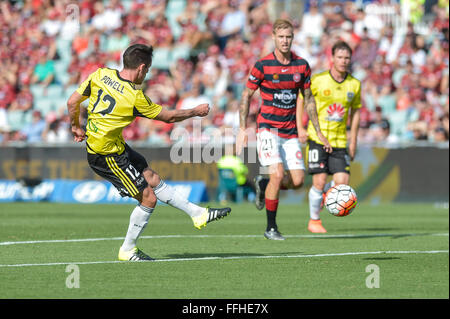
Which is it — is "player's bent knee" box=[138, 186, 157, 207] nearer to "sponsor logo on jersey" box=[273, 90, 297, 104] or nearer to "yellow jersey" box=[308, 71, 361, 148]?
"sponsor logo on jersey" box=[273, 90, 297, 104]

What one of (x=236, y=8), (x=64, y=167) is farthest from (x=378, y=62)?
(x=64, y=167)

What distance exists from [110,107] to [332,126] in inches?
206

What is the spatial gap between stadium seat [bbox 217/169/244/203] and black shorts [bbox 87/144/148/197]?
1166cm

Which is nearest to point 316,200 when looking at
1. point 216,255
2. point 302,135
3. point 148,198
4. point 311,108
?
point 302,135

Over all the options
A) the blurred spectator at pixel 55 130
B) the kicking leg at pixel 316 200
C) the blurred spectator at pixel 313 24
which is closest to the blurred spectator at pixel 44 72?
the blurred spectator at pixel 55 130

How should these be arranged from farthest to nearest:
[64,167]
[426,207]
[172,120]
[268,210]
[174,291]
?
[64,167], [426,207], [268,210], [172,120], [174,291]

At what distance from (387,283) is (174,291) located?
1903 mm

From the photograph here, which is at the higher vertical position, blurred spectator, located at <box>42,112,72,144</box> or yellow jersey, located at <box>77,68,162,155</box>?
blurred spectator, located at <box>42,112,72,144</box>

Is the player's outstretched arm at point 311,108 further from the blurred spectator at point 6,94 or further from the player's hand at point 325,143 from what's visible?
the blurred spectator at point 6,94

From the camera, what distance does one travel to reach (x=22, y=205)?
66.0 feet

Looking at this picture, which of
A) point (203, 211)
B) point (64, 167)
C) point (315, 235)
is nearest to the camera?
point (203, 211)

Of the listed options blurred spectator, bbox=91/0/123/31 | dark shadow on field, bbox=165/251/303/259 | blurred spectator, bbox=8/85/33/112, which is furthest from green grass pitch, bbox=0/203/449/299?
blurred spectator, bbox=91/0/123/31

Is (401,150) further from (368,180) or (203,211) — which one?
(203,211)

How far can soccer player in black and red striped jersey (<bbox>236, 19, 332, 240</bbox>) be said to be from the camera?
39.1ft
